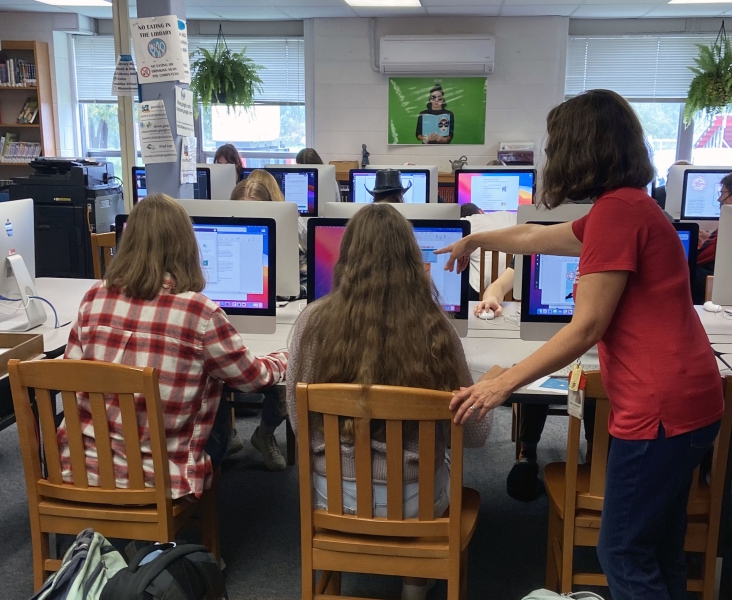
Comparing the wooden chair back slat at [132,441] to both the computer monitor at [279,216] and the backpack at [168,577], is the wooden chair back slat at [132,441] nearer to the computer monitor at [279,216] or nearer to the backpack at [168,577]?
the backpack at [168,577]

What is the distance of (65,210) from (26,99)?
2579mm

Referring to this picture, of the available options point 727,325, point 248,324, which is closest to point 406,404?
point 248,324

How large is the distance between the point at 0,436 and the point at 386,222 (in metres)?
2.36

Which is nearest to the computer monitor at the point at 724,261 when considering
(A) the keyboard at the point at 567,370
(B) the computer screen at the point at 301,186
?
(A) the keyboard at the point at 567,370

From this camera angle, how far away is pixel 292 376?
65.5 inches

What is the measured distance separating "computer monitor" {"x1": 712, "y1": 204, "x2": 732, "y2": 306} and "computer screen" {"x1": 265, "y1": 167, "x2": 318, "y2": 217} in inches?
106

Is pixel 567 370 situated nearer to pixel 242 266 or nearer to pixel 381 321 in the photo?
pixel 381 321

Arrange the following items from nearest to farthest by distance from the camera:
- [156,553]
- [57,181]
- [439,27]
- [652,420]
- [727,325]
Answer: [652,420]
[156,553]
[727,325]
[57,181]
[439,27]

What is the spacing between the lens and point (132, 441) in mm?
1604

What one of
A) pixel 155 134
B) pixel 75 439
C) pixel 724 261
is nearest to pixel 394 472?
pixel 75 439

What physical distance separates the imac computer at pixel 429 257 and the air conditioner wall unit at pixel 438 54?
17.5 ft

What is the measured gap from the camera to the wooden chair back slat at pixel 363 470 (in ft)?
4.73

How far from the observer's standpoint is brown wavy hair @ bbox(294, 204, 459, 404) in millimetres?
1544

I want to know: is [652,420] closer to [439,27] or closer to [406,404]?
[406,404]
